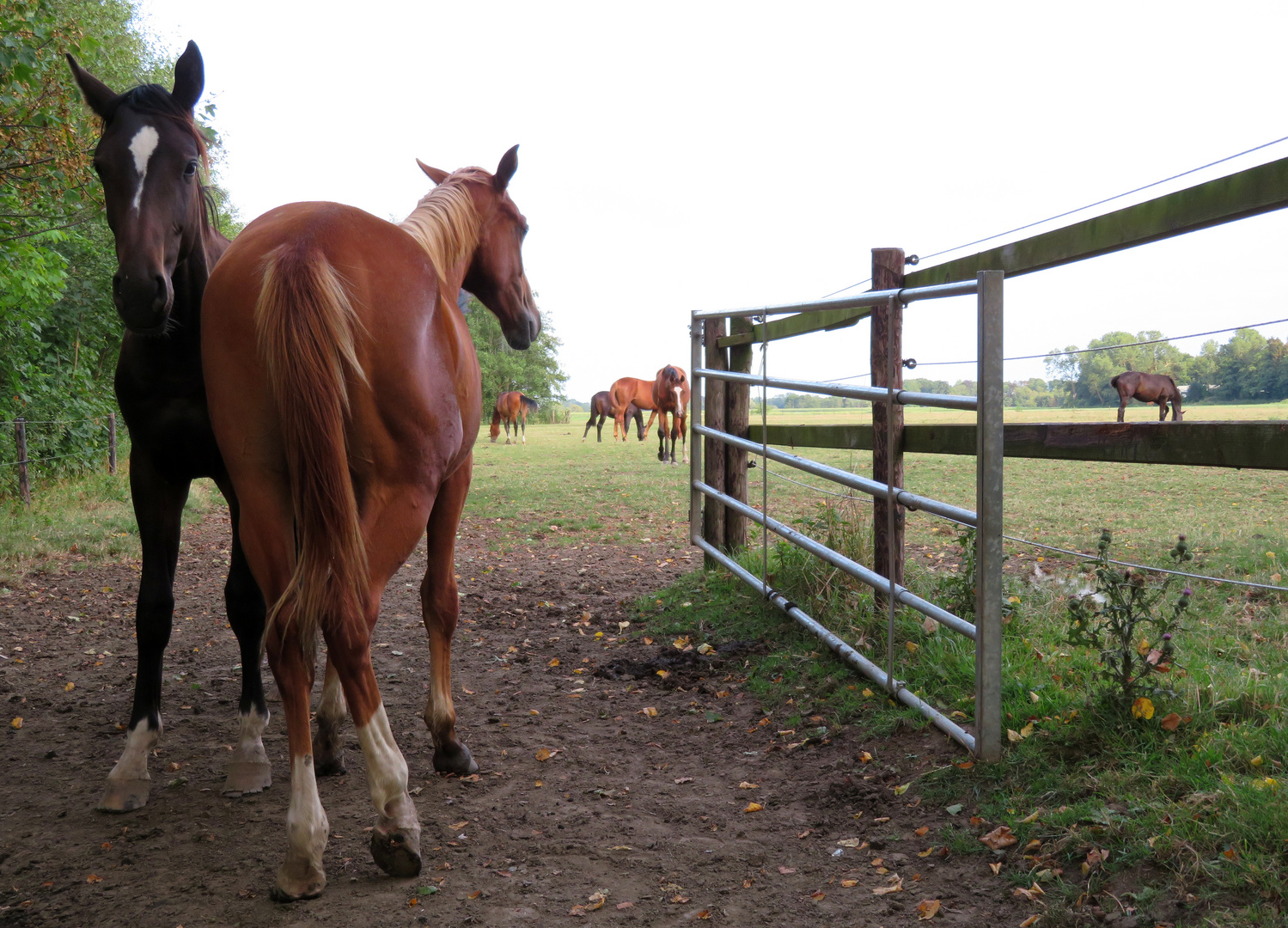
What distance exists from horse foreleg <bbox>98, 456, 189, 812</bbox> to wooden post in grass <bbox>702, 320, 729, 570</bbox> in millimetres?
3785

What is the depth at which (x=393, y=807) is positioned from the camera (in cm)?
247

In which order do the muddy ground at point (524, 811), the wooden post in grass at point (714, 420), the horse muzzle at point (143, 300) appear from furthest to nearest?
the wooden post in grass at point (714, 420) < the horse muzzle at point (143, 300) < the muddy ground at point (524, 811)

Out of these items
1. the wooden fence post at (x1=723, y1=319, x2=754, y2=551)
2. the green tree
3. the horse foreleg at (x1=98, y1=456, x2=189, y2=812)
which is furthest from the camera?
the green tree

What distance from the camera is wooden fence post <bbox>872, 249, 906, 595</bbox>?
384 cm

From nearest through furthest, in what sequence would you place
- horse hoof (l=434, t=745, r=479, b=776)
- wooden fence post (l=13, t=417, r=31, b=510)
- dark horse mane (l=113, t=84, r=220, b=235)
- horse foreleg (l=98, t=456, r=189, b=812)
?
dark horse mane (l=113, t=84, r=220, b=235), horse foreleg (l=98, t=456, r=189, b=812), horse hoof (l=434, t=745, r=479, b=776), wooden fence post (l=13, t=417, r=31, b=510)

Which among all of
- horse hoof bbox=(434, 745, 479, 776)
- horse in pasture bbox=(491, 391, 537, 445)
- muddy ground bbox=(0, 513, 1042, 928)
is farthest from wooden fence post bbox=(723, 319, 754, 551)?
horse in pasture bbox=(491, 391, 537, 445)

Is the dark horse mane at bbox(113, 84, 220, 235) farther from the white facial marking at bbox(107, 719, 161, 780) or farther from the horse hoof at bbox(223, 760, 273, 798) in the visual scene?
the horse hoof at bbox(223, 760, 273, 798)

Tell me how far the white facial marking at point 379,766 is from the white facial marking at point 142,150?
5.72ft

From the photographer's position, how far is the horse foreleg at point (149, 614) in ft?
9.79

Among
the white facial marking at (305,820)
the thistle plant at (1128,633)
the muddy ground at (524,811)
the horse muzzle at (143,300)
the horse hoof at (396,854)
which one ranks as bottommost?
the muddy ground at (524,811)

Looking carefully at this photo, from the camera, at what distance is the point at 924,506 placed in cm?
A: 323

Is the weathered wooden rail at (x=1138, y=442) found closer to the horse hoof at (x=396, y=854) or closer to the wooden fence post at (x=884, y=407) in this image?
the wooden fence post at (x=884, y=407)

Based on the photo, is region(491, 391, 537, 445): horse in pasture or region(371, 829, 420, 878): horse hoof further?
region(491, 391, 537, 445): horse in pasture

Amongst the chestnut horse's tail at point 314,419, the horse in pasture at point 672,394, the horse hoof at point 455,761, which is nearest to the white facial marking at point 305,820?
the chestnut horse's tail at point 314,419
